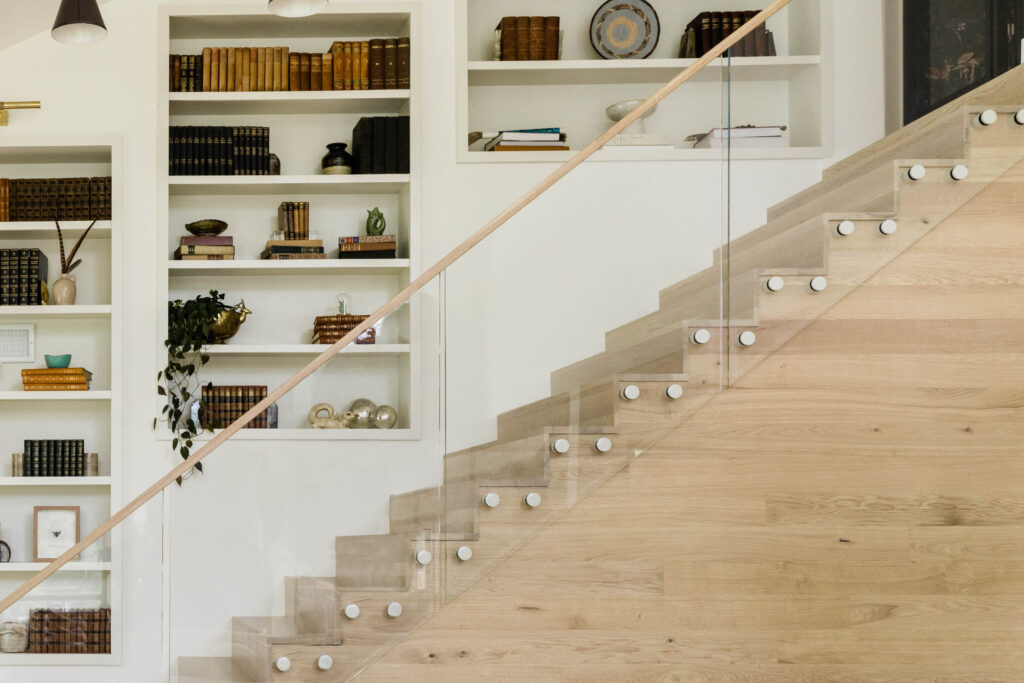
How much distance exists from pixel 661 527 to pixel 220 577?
4.83 feet

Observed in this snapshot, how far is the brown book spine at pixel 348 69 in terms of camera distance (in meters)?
4.70

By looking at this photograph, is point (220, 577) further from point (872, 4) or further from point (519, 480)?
point (872, 4)

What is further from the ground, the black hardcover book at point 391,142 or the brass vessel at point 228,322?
the black hardcover book at point 391,142

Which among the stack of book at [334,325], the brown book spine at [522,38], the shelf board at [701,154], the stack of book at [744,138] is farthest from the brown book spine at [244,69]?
the stack of book at [744,138]

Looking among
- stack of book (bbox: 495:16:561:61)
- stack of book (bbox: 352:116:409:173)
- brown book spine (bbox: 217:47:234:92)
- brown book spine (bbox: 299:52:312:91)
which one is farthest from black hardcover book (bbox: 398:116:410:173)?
brown book spine (bbox: 217:47:234:92)

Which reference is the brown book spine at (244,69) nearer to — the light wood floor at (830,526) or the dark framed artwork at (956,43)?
the light wood floor at (830,526)

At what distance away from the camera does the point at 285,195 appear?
4.86m

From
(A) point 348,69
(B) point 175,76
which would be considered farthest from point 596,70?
(B) point 175,76

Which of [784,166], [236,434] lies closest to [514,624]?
[236,434]

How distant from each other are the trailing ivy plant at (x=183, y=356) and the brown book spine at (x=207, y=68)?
0.94 metres

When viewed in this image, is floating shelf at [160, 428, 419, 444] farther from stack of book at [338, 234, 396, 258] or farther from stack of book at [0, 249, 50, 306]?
stack of book at [0, 249, 50, 306]

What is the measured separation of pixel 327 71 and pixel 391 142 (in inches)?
17.5

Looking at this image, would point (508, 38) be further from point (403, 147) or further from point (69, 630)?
point (69, 630)

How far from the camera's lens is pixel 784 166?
3635mm
